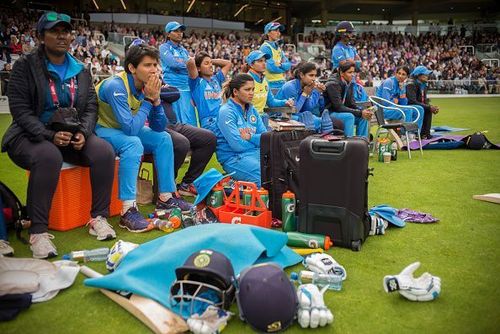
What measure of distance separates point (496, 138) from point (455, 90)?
19335 mm

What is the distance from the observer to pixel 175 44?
714 centimetres

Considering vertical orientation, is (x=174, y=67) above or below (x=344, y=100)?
above

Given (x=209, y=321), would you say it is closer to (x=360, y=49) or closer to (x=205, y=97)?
(x=205, y=97)

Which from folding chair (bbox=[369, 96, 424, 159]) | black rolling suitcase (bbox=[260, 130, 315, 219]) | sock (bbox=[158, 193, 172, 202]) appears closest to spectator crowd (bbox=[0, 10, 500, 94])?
folding chair (bbox=[369, 96, 424, 159])

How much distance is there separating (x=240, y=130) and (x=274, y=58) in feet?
13.5

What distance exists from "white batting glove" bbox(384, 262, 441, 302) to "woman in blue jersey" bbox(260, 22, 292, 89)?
619 cm

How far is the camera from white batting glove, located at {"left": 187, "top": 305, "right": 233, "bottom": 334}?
216cm

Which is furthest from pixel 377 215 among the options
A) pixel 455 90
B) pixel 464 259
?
pixel 455 90

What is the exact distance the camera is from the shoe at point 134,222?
381cm

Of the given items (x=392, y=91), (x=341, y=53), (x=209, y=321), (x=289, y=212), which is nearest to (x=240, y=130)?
(x=289, y=212)

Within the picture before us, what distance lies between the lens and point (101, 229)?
3.64 m

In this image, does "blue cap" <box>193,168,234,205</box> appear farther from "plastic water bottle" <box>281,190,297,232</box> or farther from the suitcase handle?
the suitcase handle

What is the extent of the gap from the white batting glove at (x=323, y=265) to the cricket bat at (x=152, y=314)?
0.98m

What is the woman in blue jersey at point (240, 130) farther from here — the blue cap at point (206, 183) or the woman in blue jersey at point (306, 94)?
the woman in blue jersey at point (306, 94)
